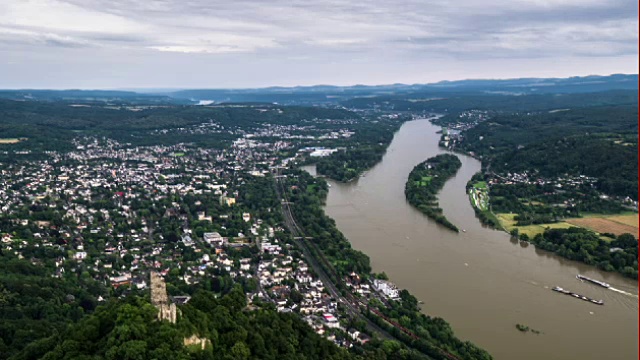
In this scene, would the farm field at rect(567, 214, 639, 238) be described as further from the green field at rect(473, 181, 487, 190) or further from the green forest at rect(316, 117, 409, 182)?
the green forest at rect(316, 117, 409, 182)

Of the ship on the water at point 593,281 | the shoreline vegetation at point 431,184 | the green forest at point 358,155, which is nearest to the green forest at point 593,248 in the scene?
the ship on the water at point 593,281

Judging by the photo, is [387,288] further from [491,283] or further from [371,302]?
[491,283]

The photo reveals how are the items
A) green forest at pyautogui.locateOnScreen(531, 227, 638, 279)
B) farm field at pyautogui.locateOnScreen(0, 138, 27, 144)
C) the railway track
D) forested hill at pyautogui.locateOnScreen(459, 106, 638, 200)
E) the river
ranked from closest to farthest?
1. the river
2. the railway track
3. green forest at pyautogui.locateOnScreen(531, 227, 638, 279)
4. forested hill at pyautogui.locateOnScreen(459, 106, 638, 200)
5. farm field at pyautogui.locateOnScreen(0, 138, 27, 144)

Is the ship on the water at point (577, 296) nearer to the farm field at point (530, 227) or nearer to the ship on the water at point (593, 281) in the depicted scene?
the ship on the water at point (593, 281)

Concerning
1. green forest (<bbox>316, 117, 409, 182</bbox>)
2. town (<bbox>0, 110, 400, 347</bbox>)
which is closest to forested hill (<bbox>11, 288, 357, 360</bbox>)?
town (<bbox>0, 110, 400, 347</bbox>)

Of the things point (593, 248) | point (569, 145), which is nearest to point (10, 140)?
point (569, 145)

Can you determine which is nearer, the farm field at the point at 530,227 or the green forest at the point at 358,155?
the farm field at the point at 530,227
